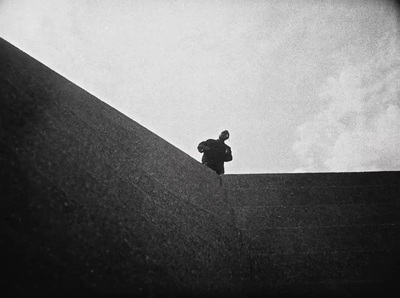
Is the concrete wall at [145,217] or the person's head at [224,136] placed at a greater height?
the person's head at [224,136]

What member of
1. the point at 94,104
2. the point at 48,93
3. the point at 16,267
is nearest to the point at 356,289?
the point at 16,267

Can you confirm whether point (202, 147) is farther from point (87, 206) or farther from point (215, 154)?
point (87, 206)

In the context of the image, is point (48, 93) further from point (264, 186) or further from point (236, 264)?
point (264, 186)

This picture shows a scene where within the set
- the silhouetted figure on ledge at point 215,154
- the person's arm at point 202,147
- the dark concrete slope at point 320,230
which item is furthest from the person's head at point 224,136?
the dark concrete slope at point 320,230

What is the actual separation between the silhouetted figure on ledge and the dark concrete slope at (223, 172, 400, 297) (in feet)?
4.73

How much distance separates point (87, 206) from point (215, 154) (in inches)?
155

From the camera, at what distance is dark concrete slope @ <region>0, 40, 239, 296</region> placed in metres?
1.57

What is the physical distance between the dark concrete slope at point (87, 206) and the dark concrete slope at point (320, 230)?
0.62 metres

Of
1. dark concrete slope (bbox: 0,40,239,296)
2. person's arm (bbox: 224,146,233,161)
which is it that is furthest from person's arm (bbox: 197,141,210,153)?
dark concrete slope (bbox: 0,40,239,296)

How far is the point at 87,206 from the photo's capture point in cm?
189

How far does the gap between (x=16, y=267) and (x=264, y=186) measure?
3357 millimetres

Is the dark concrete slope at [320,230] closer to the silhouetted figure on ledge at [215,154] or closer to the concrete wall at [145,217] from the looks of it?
the concrete wall at [145,217]

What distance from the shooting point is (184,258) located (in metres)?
2.30

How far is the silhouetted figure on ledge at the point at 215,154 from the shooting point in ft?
18.2
